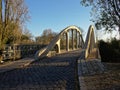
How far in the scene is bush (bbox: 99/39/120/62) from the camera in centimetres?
2309

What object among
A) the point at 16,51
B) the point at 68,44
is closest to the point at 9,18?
the point at 16,51

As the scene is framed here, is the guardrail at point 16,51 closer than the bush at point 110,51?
Yes

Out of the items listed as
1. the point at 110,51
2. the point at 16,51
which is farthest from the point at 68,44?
the point at 110,51

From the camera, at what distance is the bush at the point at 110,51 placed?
23.1 meters

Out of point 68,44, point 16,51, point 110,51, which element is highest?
point 68,44

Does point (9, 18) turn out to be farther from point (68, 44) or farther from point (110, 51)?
point (68, 44)

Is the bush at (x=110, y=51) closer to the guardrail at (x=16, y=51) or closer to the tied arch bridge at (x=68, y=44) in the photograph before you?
the tied arch bridge at (x=68, y=44)

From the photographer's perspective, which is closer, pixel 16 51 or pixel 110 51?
pixel 110 51

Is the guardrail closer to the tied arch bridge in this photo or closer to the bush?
the tied arch bridge

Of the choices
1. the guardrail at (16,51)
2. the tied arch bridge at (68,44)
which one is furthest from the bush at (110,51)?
the guardrail at (16,51)

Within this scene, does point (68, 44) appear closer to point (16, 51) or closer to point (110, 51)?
point (16, 51)

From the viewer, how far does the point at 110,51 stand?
23234 mm

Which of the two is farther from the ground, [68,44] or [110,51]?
[68,44]

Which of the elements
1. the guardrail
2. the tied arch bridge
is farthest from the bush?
the guardrail
